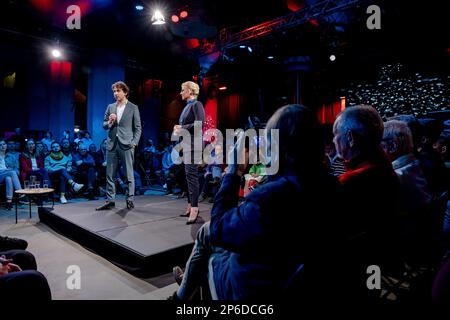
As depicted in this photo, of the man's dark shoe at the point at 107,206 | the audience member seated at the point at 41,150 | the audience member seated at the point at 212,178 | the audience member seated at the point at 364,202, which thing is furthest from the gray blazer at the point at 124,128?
the audience member seated at the point at 41,150

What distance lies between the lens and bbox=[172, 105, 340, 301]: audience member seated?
973mm

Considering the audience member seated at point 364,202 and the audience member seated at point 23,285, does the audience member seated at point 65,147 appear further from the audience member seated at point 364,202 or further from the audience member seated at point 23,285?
the audience member seated at point 364,202

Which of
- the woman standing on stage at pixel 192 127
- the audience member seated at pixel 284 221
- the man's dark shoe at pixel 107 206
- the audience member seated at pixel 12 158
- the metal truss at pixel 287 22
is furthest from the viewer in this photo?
the metal truss at pixel 287 22

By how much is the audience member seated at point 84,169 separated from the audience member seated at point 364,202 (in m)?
6.25

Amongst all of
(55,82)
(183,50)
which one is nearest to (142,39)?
(183,50)

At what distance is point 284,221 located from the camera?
965mm

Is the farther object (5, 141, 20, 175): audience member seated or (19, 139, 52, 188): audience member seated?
(19, 139, 52, 188): audience member seated

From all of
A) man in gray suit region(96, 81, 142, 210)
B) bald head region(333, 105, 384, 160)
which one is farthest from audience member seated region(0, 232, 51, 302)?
man in gray suit region(96, 81, 142, 210)

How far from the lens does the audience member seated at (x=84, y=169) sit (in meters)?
6.68

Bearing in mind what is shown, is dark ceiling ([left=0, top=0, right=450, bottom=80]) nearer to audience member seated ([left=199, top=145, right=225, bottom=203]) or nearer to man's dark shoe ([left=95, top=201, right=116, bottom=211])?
audience member seated ([left=199, top=145, right=225, bottom=203])

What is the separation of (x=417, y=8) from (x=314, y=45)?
2976 millimetres

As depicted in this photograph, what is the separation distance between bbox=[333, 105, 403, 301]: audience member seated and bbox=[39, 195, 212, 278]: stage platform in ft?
5.71
